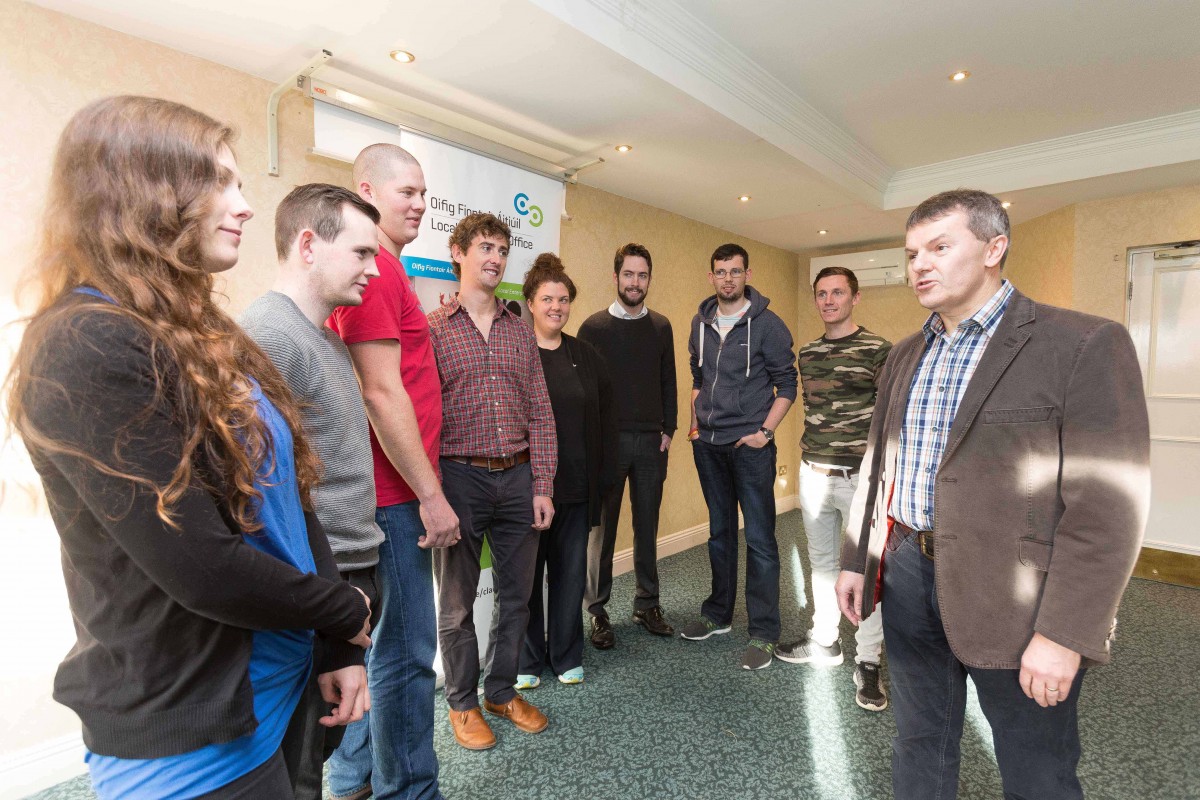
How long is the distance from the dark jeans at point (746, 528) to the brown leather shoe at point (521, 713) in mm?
1025

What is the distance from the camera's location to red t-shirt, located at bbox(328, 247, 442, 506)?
4.61ft

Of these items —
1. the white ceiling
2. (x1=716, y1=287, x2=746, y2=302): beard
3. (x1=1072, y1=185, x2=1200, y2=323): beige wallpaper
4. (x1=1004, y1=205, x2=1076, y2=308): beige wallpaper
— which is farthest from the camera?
(x1=1004, y1=205, x2=1076, y2=308): beige wallpaper

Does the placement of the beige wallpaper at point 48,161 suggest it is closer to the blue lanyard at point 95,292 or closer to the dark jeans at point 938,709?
the blue lanyard at point 95,292

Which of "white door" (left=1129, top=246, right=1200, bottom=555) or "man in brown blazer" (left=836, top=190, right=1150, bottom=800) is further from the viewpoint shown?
"white door" (left=1129, top=246, right=1200, bottom=555)

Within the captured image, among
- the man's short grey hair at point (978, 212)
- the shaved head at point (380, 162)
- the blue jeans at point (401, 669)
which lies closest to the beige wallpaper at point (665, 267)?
the shaved head at point (380, 162)

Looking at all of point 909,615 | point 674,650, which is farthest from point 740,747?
point 909,615

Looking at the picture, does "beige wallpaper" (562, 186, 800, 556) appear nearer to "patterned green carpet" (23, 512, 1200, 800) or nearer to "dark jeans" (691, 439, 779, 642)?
"dark jeans" (691, 439, 779, 642)

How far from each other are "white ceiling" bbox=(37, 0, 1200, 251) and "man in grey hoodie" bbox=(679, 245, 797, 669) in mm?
756

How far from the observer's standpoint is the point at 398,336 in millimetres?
1449

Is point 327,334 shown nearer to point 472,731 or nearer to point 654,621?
point 472,731

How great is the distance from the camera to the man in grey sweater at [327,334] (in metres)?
1.14

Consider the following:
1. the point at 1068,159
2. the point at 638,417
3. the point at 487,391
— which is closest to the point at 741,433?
the point at 638,417

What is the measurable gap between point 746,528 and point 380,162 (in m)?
2.04

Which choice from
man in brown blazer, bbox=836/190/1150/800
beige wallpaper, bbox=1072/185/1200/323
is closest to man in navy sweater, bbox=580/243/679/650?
man in brown blazer, bbox=836/190/1150/800
